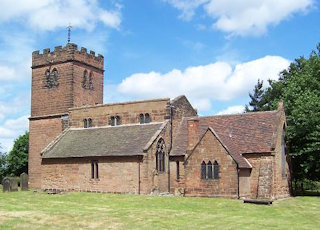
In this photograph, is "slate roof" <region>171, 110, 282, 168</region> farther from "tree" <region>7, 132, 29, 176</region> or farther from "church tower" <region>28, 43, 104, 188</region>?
"tree" <region>7, 132, 29, 176</region>

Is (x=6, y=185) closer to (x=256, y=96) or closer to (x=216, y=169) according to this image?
(x=216, y=169)

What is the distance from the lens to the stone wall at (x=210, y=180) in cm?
3194

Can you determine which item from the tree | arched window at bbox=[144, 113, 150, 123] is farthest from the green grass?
the tree

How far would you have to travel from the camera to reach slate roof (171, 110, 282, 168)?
33438 mm

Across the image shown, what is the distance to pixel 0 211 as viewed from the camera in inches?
883

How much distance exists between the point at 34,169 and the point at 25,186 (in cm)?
292

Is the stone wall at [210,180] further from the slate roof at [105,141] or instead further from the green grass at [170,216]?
the slate roof at [105,141]

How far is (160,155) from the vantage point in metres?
37.2

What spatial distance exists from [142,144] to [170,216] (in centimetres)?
1458

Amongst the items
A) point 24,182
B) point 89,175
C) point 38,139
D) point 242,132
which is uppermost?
point 38,139

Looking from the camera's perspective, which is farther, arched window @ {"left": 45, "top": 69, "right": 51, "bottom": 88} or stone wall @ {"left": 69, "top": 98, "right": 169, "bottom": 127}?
arched window @ {"left": 45, "top": 69, "right": 51, "bottom": 88}

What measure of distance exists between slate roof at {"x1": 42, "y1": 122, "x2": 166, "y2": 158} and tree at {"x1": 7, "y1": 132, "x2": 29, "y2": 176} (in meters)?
27.5

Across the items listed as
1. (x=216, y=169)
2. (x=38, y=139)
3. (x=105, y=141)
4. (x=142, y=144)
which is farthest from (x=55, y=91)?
(x=216, y=169)

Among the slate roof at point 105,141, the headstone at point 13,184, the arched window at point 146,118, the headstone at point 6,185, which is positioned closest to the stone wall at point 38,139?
the slate roof at point 105,141
